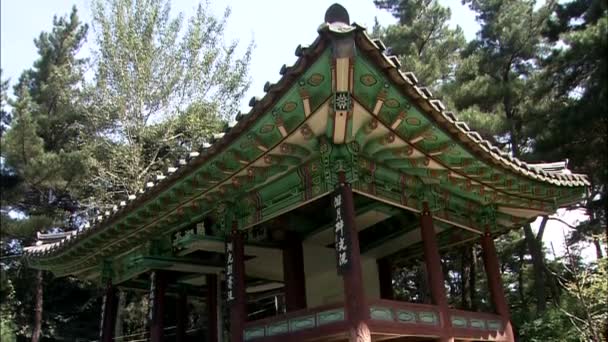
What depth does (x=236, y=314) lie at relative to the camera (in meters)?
6.69

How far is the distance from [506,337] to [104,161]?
1381cm

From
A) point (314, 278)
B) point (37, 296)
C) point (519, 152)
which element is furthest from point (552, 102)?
point (37, 296)

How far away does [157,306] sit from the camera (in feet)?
27.6

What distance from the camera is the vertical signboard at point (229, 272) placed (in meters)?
6.80

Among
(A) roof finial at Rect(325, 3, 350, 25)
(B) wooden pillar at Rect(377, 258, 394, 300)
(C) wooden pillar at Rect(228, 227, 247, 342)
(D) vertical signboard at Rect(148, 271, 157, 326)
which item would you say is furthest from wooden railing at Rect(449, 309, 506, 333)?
(D) vertical signboard at Rect(148, 271, 157, 326)

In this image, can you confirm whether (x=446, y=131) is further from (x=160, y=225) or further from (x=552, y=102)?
(x=552, y=102)

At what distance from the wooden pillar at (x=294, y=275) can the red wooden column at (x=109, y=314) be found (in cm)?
350

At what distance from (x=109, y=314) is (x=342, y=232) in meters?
5.59

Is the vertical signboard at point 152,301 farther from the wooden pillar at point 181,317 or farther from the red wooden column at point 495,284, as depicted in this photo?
the red wooden column at point 495,284

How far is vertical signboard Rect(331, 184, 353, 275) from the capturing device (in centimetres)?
569

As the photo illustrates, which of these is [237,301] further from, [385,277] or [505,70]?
[505,70]

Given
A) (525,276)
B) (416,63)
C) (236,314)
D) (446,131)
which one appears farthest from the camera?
(525,276)

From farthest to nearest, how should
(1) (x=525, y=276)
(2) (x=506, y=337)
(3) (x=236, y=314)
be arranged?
(1) (x=525, y=276), (2) (x=506, y=337), (3) (x=236, y=314)

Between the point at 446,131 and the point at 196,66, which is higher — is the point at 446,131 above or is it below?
below
